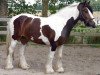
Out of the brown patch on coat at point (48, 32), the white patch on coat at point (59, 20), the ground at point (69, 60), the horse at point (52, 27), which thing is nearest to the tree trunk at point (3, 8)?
the ground at point (69, 60)

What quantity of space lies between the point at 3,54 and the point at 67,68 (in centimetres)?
293

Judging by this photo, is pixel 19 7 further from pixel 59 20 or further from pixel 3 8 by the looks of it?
pixel 59 20

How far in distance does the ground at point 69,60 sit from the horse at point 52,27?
338 mm

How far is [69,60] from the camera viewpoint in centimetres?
942

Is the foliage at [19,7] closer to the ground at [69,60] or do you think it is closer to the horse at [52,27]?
the ground at [69,60]

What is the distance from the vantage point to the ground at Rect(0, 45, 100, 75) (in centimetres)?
770

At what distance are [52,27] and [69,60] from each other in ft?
7.55

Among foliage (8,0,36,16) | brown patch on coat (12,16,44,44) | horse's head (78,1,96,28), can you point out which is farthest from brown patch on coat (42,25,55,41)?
Answer: foliage (8,0,36,16)

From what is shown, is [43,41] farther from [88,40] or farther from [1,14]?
[1,14]

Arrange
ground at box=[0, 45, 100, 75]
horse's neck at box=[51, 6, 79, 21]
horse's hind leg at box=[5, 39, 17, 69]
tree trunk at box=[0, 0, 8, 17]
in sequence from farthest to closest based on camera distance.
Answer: tree trunk at box=[0, 0, 8, 17]
horse's hind leg at box=[5, 39, 17, 69]
ground at box=[0, 45, 100, 75]
horse's neck at box=[51, 6, 79, 21]

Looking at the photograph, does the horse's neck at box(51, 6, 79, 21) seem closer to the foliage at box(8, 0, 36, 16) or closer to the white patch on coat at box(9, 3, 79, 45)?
the white patch on coat at box(9, 3, 79, 45)

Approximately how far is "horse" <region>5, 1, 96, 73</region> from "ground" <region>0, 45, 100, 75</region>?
338mm

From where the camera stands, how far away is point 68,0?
52.6 feet

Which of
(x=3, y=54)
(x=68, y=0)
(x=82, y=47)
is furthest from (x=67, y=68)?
(x=68, y=0)
